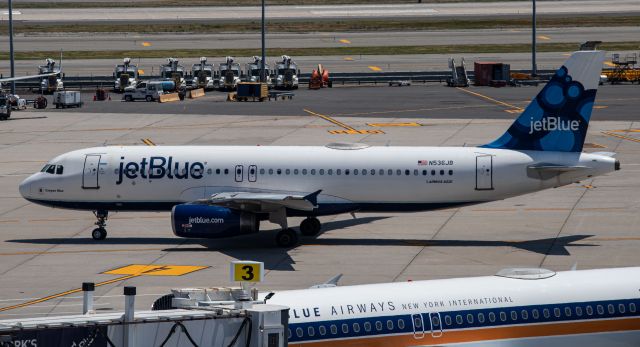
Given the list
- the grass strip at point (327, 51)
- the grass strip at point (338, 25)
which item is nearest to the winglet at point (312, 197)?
the grass strip at point (327, 51)

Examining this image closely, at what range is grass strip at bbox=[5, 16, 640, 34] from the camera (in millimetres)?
161875

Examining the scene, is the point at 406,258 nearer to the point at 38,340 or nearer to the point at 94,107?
the point at 38,340

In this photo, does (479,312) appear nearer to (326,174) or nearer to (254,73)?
(326,174)

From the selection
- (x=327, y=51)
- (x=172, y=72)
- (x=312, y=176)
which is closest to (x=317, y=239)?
(x=312, y=176)

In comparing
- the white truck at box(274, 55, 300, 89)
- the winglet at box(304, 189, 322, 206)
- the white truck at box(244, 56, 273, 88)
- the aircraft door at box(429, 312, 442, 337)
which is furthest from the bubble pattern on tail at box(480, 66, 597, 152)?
the white truck at box(244, 56, 273, 88)

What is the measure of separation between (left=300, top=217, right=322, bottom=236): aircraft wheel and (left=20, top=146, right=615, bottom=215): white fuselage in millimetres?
824

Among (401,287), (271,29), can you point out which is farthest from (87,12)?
(401,287)

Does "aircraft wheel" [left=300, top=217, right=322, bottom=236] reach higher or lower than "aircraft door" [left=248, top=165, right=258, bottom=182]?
lower

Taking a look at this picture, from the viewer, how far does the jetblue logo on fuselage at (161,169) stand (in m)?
48.5

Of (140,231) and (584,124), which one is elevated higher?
(584,124)

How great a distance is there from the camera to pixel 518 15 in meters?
173

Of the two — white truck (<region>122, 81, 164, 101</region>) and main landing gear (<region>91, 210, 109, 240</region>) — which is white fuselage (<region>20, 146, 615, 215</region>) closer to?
main landing gear (<region>91, 210, 109, 240</region>)

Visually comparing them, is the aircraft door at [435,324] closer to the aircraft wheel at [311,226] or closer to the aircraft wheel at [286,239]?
the aircraft wheel at [286,239]

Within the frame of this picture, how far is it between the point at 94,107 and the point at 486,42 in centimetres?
5932
